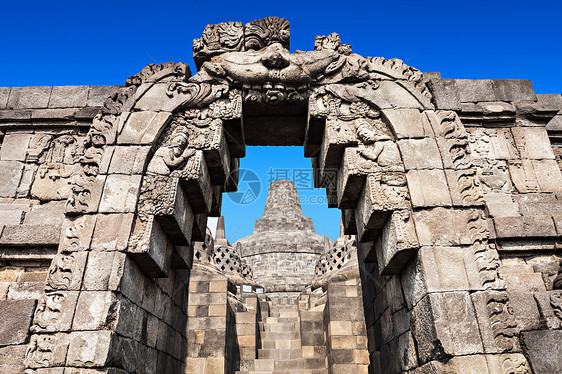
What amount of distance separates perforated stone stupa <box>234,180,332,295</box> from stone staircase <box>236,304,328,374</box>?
1035cm

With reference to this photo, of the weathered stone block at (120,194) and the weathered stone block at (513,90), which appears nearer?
the weathered stone block at (120,194)

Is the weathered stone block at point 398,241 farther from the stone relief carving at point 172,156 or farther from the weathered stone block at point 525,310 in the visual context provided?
the stone relief carving at point 172,156

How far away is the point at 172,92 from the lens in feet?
16.4

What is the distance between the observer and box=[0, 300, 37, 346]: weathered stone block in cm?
394

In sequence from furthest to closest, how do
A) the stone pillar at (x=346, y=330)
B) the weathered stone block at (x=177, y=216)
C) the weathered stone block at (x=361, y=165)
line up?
the stone pillar at (x=346, y=330)
the weathered stone block at (x=361, y=165)
the weathered stone block at (x=177, y=216)

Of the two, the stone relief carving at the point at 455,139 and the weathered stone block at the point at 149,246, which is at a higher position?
the stone relief carving at the point at 455,139

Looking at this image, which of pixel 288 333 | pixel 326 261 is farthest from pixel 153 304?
pixel 326 261

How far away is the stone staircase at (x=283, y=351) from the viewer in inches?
378

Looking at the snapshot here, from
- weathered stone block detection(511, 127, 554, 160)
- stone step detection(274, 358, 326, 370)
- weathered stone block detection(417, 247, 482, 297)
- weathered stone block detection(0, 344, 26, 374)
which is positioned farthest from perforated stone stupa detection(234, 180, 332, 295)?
weathered stone block detection(417, 247, 482, 297)

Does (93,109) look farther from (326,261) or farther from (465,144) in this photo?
(326,261)

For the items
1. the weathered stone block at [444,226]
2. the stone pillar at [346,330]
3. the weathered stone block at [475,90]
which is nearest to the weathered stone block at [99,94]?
the weathered stone block at [444,226]

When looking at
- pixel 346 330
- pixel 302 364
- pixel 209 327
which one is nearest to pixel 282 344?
pixel 302 364

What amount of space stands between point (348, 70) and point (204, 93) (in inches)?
75.1

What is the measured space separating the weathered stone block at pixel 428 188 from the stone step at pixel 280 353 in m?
7.32
